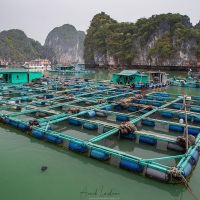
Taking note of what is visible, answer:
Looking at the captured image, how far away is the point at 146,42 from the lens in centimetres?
7350

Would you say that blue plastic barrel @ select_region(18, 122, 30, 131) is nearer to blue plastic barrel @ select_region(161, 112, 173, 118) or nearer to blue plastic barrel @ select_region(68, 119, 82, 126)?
blue plastic barrel @ select_region(68, 119, 82, 126)

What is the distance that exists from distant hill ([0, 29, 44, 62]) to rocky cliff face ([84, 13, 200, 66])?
63211 millimetres

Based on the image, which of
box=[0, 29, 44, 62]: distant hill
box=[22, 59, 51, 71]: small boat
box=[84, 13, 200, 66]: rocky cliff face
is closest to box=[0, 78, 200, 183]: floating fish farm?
box=[22, 59, 51, 71]: small boat

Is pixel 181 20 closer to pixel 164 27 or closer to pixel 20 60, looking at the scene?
pixel 164 27

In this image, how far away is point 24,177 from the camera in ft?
26.0

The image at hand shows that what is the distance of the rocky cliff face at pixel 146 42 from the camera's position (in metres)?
63.6

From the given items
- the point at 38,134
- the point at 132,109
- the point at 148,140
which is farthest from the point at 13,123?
the point at 132,109

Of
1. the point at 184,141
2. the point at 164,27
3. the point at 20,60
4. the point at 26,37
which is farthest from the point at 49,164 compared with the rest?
the point at 26,37

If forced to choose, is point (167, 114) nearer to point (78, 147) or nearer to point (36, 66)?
point (78, 147)

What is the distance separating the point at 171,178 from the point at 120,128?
402cm

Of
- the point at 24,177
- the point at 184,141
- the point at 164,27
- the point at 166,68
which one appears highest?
the point at 164,27

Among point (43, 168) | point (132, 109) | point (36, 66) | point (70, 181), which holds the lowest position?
point (70, 181)

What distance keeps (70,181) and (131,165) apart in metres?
2.30

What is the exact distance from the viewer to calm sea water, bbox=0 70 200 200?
6.98 metres
